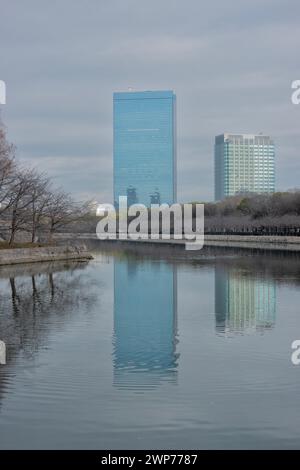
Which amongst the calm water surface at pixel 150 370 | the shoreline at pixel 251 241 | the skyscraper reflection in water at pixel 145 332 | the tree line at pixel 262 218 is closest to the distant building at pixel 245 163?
the tree line at pixel 262 218

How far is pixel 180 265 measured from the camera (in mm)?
29766

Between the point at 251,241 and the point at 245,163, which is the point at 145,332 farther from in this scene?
the point at 245,163

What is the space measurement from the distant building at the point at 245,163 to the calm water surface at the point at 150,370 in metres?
123

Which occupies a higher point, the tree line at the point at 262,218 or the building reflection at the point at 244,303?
the tree line at the point at 262,218

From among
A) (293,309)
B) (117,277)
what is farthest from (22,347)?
(117,277)

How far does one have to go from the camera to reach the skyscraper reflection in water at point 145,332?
8.54 metres

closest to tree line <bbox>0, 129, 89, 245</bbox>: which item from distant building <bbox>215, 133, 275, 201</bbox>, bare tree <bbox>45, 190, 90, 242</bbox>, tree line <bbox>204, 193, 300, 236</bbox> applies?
bare tree <bbox>45, 190, 90, 242</bbox>

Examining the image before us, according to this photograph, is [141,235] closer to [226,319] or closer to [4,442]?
[226,319]

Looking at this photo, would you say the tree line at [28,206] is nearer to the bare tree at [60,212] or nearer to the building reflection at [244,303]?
the bare tree at [60,212]

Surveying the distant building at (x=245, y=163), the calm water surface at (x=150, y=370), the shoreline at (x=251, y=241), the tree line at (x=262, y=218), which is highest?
the distant building at (x=245, y=163)

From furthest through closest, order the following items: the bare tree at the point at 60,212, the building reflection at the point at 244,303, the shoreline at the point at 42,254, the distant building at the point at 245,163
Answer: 1. the distant building at the point at 245,163
2. the bare tree at the point at 60,212
3. the shoreline at the point at 42,254
4. the building reflection at the point at 244,303

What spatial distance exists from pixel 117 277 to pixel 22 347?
13.8 meters

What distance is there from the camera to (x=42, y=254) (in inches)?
1289

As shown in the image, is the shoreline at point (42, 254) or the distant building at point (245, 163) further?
the distant building at point (245, 163)
